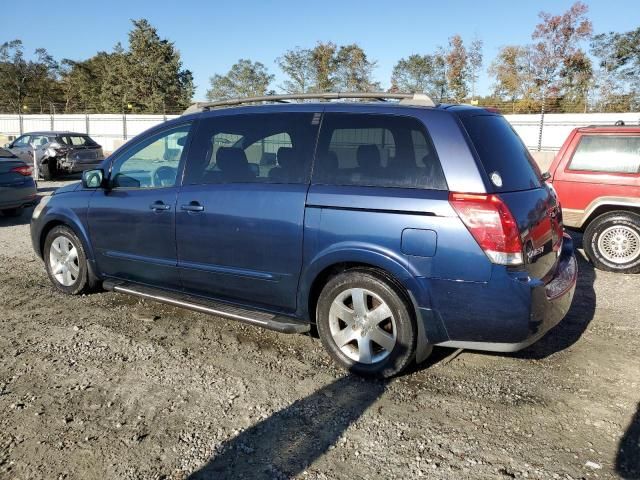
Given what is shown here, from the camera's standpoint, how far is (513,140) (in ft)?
12.3

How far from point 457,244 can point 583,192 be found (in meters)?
4.26

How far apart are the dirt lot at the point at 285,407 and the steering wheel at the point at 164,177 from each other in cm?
122

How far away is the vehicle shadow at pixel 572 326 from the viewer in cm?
397

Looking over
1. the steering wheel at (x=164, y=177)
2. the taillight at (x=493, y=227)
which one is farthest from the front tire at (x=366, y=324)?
the steering wheel at (x=164, y=177)

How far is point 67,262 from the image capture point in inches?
203

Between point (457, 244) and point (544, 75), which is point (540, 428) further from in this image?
point (544, 75)

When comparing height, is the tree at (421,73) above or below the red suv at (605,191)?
above

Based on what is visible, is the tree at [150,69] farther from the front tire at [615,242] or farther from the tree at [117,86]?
the front tire at [615,242]

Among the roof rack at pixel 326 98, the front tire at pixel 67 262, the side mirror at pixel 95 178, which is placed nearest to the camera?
the roof rack at pixel 326 98

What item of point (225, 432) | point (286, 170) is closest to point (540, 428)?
point (225, 432)

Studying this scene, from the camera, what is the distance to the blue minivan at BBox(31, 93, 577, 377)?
3.09 meters

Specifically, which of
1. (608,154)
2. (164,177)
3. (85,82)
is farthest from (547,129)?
(85,82)

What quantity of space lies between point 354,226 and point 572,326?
8.07 feet

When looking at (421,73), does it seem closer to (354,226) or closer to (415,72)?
(415,72)
